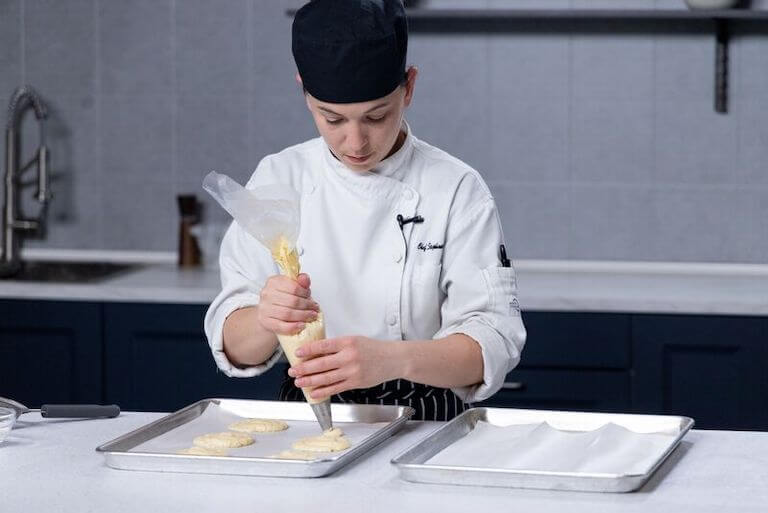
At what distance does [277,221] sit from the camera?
1.71m

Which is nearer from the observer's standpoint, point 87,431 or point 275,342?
point 87,431

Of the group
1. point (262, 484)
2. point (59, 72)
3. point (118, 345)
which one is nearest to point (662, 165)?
point (118, 345)

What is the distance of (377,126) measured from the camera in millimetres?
1894

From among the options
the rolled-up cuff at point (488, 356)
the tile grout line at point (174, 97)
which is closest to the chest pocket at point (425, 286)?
the rolled-up cuff at point (488, 356)

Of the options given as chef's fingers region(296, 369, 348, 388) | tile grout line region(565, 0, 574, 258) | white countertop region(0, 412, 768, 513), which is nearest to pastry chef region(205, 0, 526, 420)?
chef's fingers region(296, 369, 348, 388)

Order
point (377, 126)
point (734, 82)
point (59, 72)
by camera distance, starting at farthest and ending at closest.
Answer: point (59, 72)
point (734, 82)
point (377, 126)

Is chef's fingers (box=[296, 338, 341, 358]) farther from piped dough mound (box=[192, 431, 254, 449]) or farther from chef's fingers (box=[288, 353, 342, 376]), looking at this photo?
piped dough mound (box=[192, 431, 254, 449])

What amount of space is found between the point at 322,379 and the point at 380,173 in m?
0.52

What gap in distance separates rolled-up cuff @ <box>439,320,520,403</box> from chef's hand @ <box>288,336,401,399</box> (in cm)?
24

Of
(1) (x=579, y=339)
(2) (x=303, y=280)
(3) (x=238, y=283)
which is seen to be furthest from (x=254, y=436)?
(1) (x=579, y=339)

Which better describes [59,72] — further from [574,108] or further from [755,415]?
[755,415]

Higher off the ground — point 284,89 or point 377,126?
point 284,89

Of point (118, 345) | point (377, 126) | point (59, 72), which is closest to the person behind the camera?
point (377, 126)

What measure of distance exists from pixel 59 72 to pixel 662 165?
1.87m
